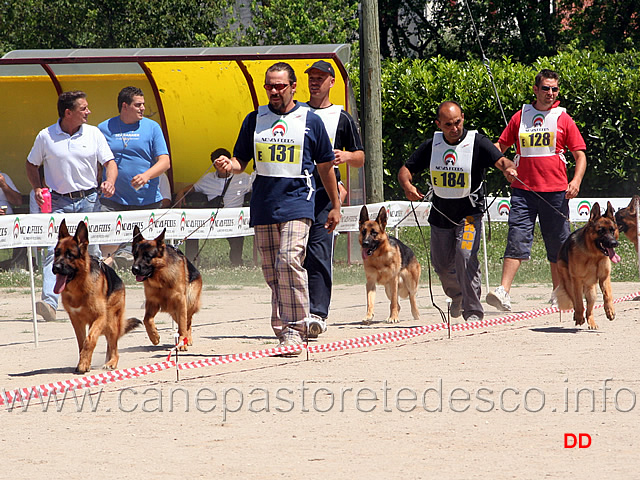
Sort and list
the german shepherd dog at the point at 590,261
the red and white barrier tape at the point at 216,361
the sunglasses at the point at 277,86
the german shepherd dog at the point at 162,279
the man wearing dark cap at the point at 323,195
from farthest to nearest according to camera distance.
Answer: the german shepherd dog at the point at 590,261 < the man wearing dark cap at the point at 323,195 < the german shepherd dog at the point at 162,279 < the sunglasses at the point at 277,86 < the red and white barrier tape at the point at 216,361

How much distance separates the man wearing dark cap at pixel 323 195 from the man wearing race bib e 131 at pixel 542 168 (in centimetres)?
206

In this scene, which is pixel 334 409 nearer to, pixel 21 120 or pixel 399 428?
pixel 399 428

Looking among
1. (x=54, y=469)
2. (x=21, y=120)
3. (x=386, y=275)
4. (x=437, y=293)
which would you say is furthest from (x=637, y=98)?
(x=54, y=469)

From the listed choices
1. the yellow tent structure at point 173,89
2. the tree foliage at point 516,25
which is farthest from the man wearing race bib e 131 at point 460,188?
the tree foliage at point 516,25

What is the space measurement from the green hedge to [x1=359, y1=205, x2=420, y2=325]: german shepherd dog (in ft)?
25.5

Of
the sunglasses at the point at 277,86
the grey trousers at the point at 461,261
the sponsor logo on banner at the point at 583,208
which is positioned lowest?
→ the grey trousers at the point at 461,261

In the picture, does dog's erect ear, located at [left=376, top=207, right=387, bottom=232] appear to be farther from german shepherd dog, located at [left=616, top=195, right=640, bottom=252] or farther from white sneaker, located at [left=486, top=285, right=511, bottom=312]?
german shepherd dog, located at [left=616, top=195, right=640, bottom=252]

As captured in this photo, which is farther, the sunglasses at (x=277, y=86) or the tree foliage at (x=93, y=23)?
the tree foliage at (x=93, y=23)

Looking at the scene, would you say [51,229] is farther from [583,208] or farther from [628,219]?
[583,208]

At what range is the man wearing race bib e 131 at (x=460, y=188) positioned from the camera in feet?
29.1

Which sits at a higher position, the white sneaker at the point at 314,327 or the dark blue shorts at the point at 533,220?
the dark blue shorts at the point at 533,220

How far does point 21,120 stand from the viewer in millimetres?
16125

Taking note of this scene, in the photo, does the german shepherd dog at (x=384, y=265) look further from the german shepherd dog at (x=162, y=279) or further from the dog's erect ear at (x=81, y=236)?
the dog's erect ear at (x=81, y=236)

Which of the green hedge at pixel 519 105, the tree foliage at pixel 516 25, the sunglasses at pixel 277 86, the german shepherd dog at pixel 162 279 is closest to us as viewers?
the sunglasses at pixel 277 86
